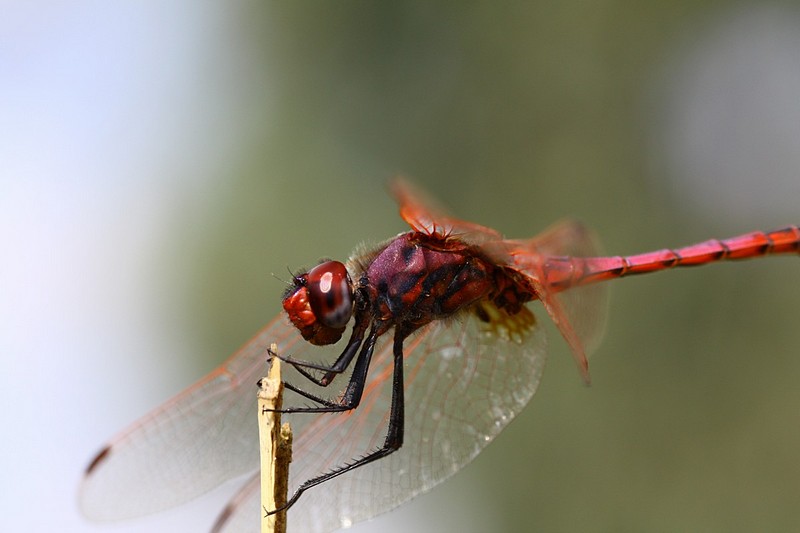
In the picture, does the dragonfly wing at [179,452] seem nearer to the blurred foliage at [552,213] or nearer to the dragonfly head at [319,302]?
the dragonfly head at [319,302]

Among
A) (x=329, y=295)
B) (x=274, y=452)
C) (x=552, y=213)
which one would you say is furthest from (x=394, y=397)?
(x=552, y=213)

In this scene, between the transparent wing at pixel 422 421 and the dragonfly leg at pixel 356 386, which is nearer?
the dragonfly leg at pixel 356 386

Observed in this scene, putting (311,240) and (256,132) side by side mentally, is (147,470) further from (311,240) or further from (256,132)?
(256,132)

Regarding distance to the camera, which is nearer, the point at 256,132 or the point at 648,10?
the point at 648,10

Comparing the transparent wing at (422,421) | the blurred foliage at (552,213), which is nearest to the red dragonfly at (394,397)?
the transparent wing at (422,421)

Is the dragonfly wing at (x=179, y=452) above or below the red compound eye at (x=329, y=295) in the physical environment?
below

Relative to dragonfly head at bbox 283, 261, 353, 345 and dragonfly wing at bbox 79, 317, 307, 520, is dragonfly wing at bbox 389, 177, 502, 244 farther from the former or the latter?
dragonfly wing at bbox 79, 317, 307, 520

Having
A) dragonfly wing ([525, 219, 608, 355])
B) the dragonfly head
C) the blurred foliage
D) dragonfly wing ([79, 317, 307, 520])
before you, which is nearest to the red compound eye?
the dragonfly head

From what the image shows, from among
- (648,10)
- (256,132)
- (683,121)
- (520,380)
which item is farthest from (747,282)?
(256,132)
